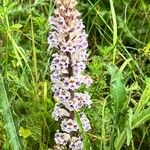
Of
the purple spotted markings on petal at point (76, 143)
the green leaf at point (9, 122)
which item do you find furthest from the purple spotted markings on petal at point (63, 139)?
the green leaf at point (9, 122)

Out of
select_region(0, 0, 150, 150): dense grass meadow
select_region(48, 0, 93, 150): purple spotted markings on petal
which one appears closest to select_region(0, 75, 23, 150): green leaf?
select_region(0, 0, 150, 150): dense grass meadow

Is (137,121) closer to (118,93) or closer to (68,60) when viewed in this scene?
(118,93)

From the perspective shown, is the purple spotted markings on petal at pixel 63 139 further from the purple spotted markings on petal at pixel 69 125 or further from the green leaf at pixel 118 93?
the green leaf at pixel 118 93

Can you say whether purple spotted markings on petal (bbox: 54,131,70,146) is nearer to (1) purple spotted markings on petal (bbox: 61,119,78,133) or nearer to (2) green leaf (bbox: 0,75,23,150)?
(1) purple spotted markings on petal (bbox: 61,119,78,133)

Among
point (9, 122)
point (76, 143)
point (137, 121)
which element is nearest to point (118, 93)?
point (137, 121)

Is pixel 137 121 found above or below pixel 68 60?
below

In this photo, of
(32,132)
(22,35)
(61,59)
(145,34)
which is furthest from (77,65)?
(145,34)

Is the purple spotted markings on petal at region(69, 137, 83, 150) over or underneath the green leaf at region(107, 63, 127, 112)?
underneath

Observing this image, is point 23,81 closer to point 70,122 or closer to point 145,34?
point 70,122
